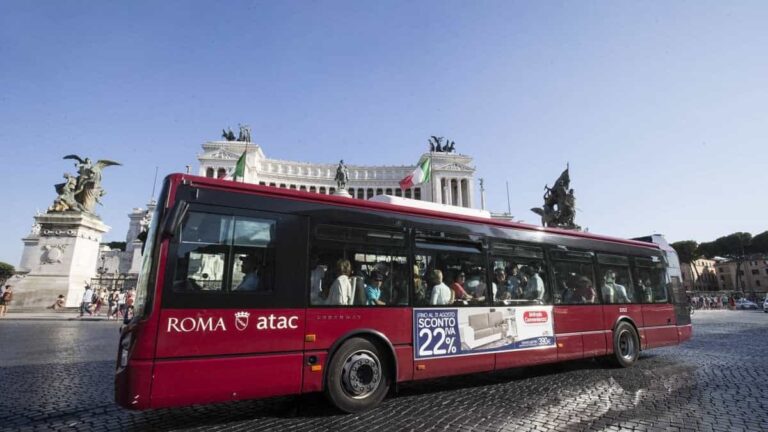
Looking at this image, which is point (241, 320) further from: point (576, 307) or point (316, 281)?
point (576, 307)

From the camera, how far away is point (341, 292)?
5.04 meters

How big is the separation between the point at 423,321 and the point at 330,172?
272ft

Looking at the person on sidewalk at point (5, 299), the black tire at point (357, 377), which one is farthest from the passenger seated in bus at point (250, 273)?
the person on sidewalk at point (5, 299)

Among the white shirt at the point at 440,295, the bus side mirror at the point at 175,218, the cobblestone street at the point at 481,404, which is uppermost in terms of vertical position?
the bus side mirror at the point at 175,218

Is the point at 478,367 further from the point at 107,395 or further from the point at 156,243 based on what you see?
the point at 107,395

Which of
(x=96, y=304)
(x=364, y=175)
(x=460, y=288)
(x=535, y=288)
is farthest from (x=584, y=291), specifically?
(x=364, y=175)

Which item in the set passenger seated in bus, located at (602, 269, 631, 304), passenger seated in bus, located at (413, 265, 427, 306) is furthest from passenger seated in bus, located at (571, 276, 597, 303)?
passenger seated in bus, located at (413, 265, 427, 306)

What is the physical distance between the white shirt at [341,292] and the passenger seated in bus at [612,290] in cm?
585

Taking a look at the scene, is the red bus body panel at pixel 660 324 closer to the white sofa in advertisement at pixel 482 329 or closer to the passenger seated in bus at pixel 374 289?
the white sofa in advertisement at pixel 482 329

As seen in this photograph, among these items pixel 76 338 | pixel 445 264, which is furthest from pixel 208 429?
pixel 76 338

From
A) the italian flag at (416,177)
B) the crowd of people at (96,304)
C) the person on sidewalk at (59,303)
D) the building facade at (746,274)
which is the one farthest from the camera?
the building facade at (746,274)

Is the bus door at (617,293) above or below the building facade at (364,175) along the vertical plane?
below

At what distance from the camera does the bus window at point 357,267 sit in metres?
4.95

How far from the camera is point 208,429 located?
13.7 ft
